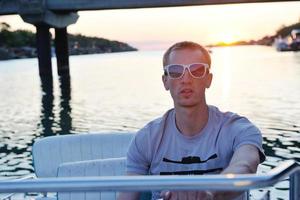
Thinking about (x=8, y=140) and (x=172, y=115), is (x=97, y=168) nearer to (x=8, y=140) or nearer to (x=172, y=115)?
(x=172, y=115)

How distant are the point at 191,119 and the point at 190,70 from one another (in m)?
Result: 0.27

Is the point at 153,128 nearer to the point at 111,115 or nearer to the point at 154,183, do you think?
the point at 154,183

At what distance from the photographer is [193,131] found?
125 inches

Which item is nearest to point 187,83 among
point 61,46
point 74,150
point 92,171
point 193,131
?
point 193,131

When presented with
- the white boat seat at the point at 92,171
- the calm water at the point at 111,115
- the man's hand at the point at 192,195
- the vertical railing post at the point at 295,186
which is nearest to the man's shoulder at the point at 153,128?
the man's hand at the point at 192,195

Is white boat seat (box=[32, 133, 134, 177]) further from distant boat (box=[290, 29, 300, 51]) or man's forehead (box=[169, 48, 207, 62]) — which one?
distant boat (box=[290, 29, 300, 51])

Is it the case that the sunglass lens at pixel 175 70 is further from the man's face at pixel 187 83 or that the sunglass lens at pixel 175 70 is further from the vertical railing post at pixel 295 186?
the vertical railing post at pixel 295 186

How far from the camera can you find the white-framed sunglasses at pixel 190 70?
3.07 meters

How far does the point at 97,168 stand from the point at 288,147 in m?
10.1

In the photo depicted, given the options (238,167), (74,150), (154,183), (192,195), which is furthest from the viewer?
(74,150)

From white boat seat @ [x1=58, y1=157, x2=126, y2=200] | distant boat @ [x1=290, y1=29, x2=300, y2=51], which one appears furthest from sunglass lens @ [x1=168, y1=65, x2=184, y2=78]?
distant boat @ [x1=290, y1=29, x2=300, y2=51]

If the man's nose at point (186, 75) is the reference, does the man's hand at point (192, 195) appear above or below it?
below

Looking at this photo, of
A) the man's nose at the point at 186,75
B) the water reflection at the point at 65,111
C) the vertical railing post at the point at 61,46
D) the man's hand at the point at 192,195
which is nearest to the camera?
the man's hand at the point at 192,195

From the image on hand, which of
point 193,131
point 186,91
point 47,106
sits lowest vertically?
point 47,106
